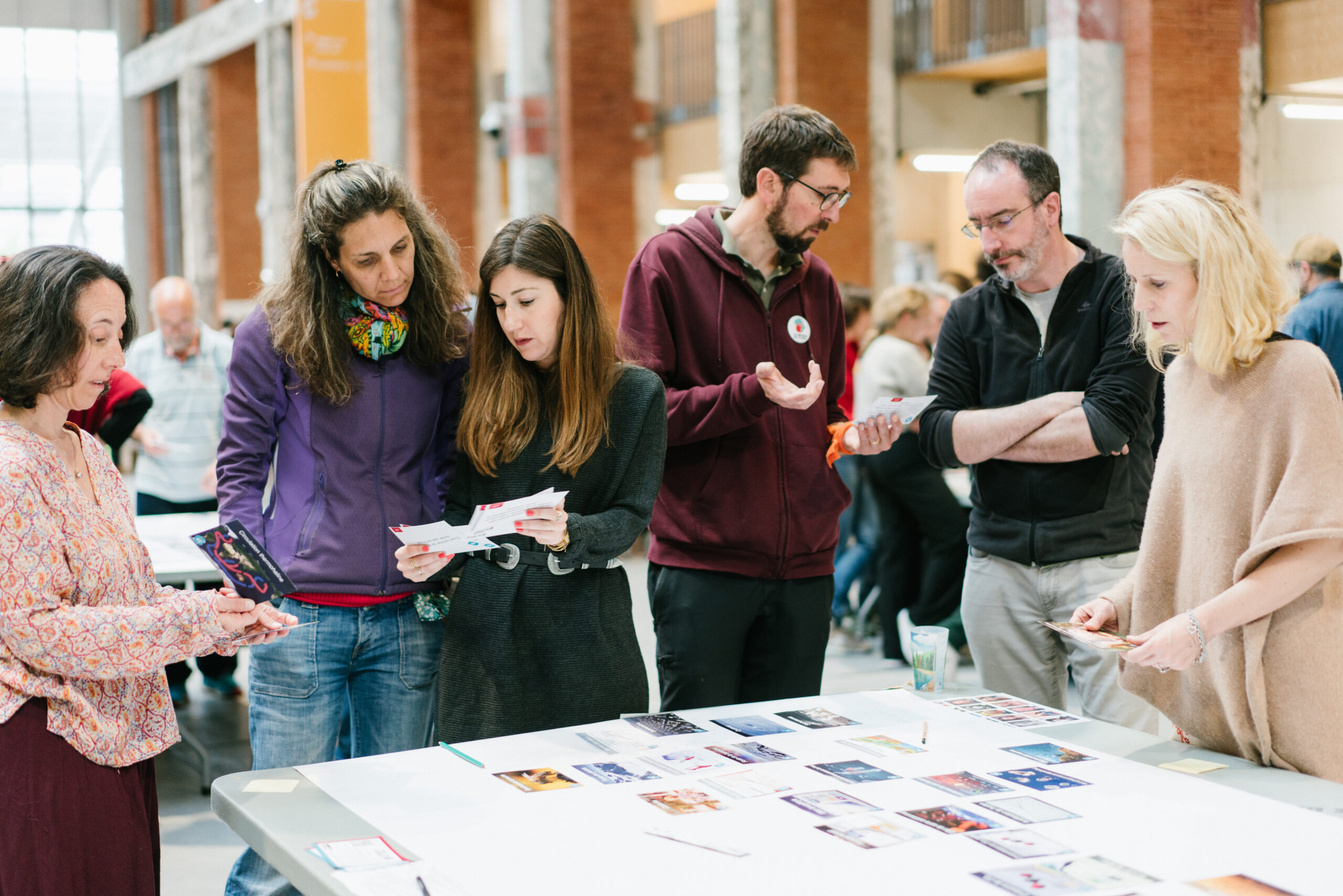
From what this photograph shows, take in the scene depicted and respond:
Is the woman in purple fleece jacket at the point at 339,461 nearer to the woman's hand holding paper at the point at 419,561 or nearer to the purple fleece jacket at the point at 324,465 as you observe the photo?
the purple fleece jacket at the point at 324,465

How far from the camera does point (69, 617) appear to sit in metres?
2.07

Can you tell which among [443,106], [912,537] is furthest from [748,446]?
[443,106]

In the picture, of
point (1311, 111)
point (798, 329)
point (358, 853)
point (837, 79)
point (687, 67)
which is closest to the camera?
point (358, 853)

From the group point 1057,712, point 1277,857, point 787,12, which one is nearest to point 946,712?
point 1057,712

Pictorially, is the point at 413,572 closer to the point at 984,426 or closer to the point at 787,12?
the point at 984,426

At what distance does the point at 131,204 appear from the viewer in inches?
926

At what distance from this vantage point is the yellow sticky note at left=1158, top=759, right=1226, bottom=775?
2.22 metres

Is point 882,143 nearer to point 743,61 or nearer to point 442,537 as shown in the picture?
point 743,61

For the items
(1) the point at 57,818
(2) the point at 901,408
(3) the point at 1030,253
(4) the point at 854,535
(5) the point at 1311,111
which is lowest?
(4) the point at 854,535

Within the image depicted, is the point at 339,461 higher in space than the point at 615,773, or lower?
higher

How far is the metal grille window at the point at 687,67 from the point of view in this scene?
13.4 metres

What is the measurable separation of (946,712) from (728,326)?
108 cm

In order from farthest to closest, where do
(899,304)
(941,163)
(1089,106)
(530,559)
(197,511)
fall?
(941,163), (1089,106), (899,304), (197,511), (530,559)

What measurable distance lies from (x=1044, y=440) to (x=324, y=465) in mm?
1629
